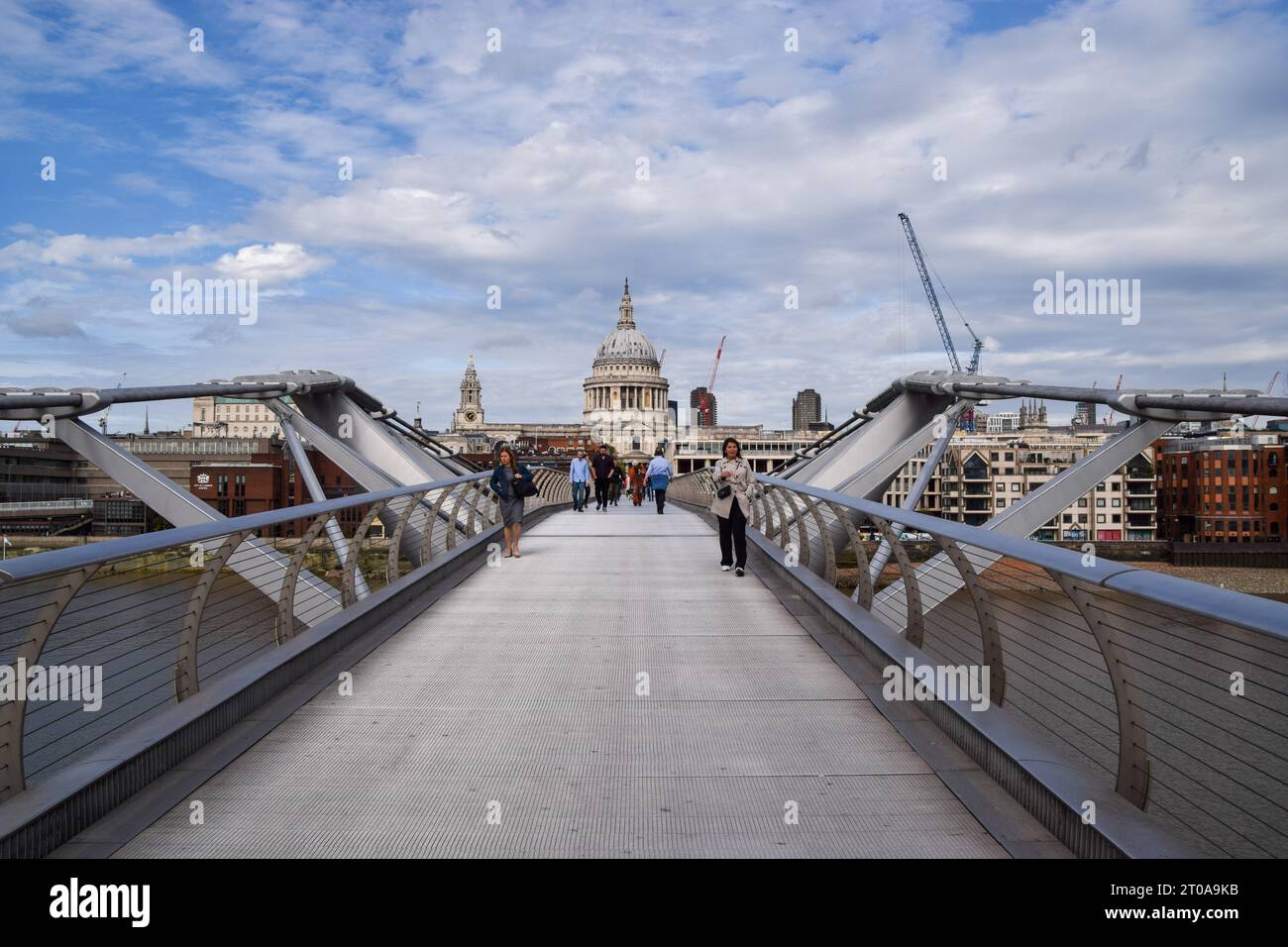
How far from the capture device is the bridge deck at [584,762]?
13.2 feet

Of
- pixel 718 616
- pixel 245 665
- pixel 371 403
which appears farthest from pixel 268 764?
pixel 371 403

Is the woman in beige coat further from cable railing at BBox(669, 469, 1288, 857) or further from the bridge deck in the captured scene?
the bridge deck

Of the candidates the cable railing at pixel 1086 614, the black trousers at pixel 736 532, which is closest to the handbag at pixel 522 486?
the black trousers at pixel 736 532

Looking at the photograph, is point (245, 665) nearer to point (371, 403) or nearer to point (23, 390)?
point (23, 390)

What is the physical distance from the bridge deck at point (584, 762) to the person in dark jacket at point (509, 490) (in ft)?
18.3

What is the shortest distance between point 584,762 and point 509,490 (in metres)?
9.48

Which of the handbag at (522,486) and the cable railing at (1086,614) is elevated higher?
the handbag at (522,486)

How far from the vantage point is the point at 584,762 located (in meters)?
Result: 5.03

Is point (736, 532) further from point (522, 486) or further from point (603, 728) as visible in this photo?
point (603, 728)

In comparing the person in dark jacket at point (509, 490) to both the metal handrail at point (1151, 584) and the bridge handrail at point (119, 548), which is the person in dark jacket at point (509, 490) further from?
the metal handrail at point (1151, 584)

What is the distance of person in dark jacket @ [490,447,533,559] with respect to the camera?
14227mm

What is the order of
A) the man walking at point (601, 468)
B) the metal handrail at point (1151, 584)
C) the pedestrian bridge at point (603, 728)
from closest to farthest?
1. the metal handrail at point (1151, 584)
2. the pedestrian bridge at point (603, 728)
3. the man walking at point (601, 468)

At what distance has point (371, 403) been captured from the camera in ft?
72.3
